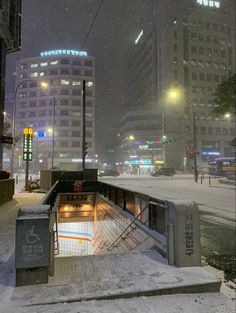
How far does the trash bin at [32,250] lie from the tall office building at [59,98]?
89.0 metres

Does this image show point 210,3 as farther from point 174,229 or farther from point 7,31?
point 174,229

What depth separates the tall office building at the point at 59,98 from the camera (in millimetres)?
93500

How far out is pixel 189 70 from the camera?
90.5 m

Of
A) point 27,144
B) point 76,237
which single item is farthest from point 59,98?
point 76,237

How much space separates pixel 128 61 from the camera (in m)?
131

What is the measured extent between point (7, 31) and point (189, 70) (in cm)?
8425

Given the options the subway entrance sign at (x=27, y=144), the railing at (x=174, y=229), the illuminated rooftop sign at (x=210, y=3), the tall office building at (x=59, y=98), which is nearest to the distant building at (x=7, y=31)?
the subway entrance sign at (x=27, y=144)

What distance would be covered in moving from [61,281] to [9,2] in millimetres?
17113

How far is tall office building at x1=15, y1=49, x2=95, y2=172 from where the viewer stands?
93.5 m

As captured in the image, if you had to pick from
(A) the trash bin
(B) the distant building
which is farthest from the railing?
(B) the distant building

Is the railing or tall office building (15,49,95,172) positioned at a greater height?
tall office building (15,49,95,172)

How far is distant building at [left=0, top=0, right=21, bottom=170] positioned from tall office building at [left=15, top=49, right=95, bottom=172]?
246ft

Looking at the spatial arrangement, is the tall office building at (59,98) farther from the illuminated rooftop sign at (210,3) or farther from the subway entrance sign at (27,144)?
the subway entrance sign at (27,144)

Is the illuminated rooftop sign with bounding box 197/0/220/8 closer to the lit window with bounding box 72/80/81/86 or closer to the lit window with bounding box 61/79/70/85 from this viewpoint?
the lit window with bounding box 72/80/81/86
